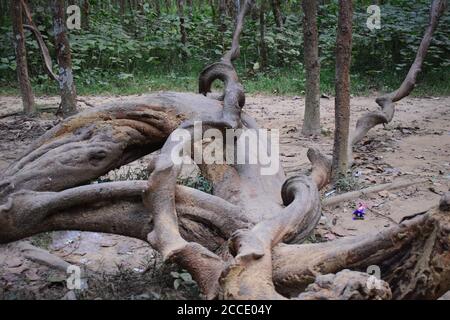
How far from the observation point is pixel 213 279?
232cm

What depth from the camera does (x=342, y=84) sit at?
4344 millimetres

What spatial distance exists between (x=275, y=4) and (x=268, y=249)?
32.0ft

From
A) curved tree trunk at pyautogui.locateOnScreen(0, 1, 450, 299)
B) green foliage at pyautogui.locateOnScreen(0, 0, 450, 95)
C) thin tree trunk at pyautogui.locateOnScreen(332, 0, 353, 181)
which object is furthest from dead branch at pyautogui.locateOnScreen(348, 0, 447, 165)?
green foliage at pyautogui.locateOnScreen(0, 0, 450, 95)

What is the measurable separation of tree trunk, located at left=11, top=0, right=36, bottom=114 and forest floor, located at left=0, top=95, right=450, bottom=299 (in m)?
0.23

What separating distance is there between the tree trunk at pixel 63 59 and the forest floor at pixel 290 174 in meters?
0.48

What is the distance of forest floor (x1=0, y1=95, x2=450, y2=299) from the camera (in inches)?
109

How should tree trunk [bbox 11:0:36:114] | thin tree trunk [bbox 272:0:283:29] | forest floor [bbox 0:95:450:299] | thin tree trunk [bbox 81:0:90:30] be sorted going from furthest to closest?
thin tree trunk [bbox 81:0:90:30] → thin tree trunk [bbox 272:0:283:29] → tree trunk [bbox 11:0:36:114] → forest floor [bbox 0:95:450:299]

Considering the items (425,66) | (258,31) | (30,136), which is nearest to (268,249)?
(30,136)

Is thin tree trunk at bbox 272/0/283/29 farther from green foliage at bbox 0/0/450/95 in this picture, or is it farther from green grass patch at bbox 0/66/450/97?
green grass patch at bbox 0/66/450/97

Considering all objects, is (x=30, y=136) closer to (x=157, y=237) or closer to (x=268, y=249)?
(x=157, y=237)

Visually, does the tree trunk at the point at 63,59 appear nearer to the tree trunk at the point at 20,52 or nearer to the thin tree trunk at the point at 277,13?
the tree trunk at the point at 20,52

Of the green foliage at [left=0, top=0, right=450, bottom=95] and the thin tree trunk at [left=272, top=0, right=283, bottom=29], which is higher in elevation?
the thin tree trunk at [left=272, top=0, right=283, bottom=29]

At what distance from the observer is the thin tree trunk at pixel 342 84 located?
4254 millimetres

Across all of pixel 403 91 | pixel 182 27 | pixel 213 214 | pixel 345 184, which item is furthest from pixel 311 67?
pixel 182 27
